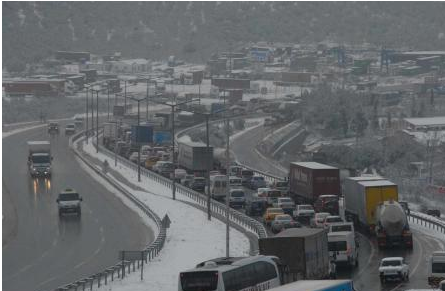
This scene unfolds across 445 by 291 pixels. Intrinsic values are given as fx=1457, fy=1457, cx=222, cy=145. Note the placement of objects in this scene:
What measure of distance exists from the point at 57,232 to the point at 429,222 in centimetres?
A: 1228

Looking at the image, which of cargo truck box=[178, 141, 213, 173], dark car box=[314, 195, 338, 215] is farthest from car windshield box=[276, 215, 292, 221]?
cargo truck box=[178, 141, 213, 173]

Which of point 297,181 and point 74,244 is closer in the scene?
point 74,244

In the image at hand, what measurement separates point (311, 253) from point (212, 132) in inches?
3379

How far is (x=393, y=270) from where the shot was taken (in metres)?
34.2

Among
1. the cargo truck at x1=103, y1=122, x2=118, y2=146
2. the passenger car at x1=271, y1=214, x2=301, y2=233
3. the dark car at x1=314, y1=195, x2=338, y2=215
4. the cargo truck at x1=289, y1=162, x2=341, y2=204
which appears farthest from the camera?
the cargo truck at x1=103, y1=122, x2=118, y2=146

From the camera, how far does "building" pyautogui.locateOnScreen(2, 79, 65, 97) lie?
16575cm

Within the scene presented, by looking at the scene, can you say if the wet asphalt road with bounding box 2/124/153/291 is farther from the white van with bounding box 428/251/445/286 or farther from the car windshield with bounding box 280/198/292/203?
the white van with bounding box 428/251/445/286

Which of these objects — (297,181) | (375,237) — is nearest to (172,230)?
(375,237)

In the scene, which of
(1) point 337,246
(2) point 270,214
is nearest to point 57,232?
(2) point 270,214

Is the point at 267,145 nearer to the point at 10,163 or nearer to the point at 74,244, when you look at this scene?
the point at 10,163

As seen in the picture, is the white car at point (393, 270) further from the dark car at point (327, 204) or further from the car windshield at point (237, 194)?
the car windshield at point (237, 194)

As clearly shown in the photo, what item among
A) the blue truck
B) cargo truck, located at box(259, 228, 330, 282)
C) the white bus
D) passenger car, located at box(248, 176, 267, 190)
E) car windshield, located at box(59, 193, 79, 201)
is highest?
the blue truck

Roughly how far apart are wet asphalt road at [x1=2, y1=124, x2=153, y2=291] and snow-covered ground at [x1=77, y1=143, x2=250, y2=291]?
47.3 inches

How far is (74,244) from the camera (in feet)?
147
